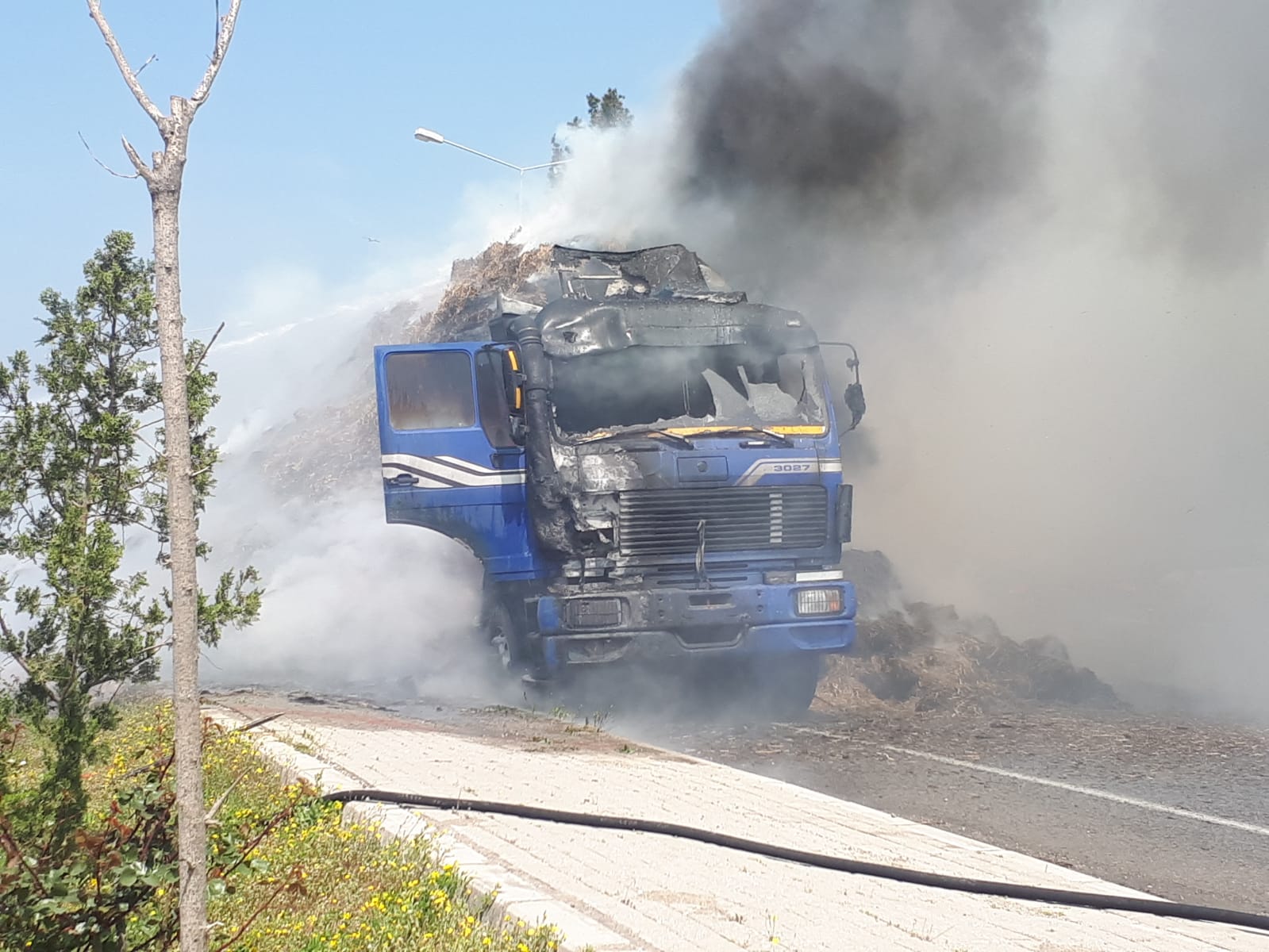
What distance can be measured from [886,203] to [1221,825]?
36.6 feet

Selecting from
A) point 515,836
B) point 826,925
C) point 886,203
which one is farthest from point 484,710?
point 886,203

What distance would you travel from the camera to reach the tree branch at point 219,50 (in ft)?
9.40

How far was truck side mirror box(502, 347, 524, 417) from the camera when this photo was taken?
9.90 metres

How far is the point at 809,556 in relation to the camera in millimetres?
10242

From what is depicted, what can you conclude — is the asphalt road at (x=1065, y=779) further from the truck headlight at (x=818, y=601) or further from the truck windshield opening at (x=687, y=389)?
the truck windshield opening at (x=687, y=389)

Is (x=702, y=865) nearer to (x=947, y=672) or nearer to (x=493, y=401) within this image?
(x=493, y=401)

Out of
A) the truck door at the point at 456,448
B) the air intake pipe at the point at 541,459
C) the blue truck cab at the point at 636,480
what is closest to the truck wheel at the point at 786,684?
the blue truck cab at the point at 636,480

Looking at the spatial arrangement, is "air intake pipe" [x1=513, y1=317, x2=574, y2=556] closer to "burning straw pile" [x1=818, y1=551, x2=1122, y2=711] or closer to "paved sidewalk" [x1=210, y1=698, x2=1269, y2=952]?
"paved sidewalk" [x1=210, y1=698, x2=1269, y2=952]

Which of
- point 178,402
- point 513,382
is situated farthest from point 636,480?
point 178,402

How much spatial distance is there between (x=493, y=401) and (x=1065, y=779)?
16.0 ft

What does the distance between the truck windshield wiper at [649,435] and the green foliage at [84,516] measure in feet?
15.6

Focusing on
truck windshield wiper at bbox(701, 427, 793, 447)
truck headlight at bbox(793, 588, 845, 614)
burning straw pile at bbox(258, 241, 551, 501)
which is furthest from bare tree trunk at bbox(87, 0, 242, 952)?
burning straw pile at bbox(258, 241, 551, 501)

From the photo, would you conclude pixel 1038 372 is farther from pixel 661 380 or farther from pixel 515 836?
pixel 515 836

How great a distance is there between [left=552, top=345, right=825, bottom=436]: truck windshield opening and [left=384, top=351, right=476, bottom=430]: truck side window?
730mm
